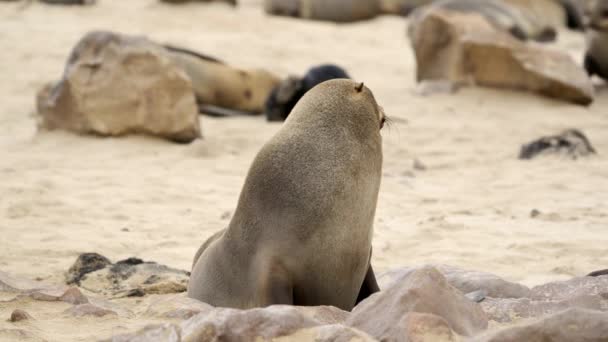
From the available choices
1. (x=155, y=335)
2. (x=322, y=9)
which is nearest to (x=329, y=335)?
(x=155, y=335)

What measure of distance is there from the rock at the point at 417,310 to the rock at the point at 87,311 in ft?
2.32

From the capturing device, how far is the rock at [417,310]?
252cm

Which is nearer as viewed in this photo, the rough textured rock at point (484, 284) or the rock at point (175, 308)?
the rock at point (175, 308)

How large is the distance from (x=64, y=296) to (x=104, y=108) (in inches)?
154

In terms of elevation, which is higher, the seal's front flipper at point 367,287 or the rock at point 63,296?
the rock at point 63,296

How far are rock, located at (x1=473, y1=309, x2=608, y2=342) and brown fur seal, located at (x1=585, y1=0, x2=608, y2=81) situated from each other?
718 centimetres

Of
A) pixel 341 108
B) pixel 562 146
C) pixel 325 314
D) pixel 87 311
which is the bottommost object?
pixel 562 146

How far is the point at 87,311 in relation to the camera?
2896 millimetres

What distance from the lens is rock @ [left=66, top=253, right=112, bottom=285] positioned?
3.95 meters

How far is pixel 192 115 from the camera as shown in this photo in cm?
701

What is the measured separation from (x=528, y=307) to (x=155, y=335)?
3.68 ft

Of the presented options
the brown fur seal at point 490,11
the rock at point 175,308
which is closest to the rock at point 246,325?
the rock at point 175,308

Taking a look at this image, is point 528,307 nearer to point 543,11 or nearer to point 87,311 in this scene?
point 87,311

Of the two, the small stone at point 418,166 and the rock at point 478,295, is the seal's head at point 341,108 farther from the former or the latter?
the small stone at point 418,166
